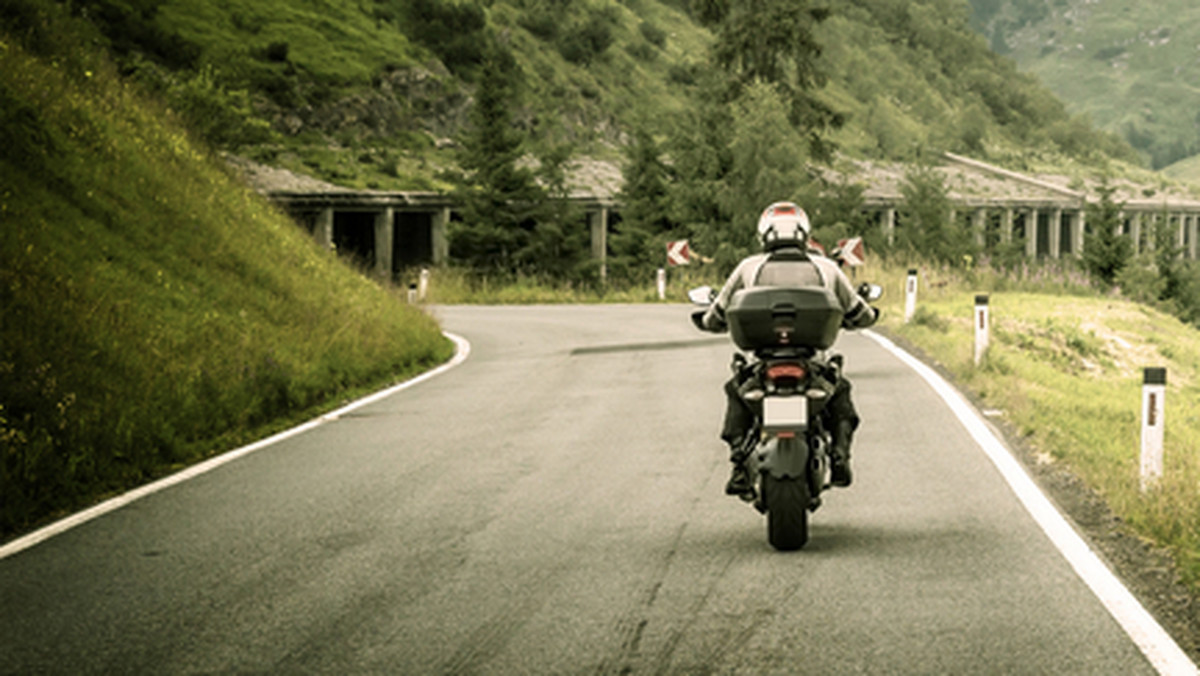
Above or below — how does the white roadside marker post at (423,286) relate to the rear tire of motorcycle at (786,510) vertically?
above

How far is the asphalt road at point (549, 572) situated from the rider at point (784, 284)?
44 centimetres

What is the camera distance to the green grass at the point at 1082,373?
7133mm

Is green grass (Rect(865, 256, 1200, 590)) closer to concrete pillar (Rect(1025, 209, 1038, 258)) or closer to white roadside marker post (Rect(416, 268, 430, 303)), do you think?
white roadside marker post (Rect(416, 268, 430, 303))

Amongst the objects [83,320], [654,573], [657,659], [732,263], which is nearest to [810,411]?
[654,573]

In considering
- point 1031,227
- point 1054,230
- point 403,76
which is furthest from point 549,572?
point 1054,230

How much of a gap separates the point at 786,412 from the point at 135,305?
8.33 m

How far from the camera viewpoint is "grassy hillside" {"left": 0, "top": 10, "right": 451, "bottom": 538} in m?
8.66

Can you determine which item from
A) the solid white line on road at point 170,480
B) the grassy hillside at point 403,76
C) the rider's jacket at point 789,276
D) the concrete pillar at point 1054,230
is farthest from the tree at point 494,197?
the concrete pillar at point 1054,230

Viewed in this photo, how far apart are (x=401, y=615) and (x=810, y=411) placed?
2.23m

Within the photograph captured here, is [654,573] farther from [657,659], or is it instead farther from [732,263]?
[732,263]

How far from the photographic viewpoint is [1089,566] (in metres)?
5.87

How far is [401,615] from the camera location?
5176mm

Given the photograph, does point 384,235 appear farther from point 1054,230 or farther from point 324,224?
point 1054,230

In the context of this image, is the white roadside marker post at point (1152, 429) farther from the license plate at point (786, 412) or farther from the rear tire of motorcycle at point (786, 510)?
the license plate at point (786, 412)
